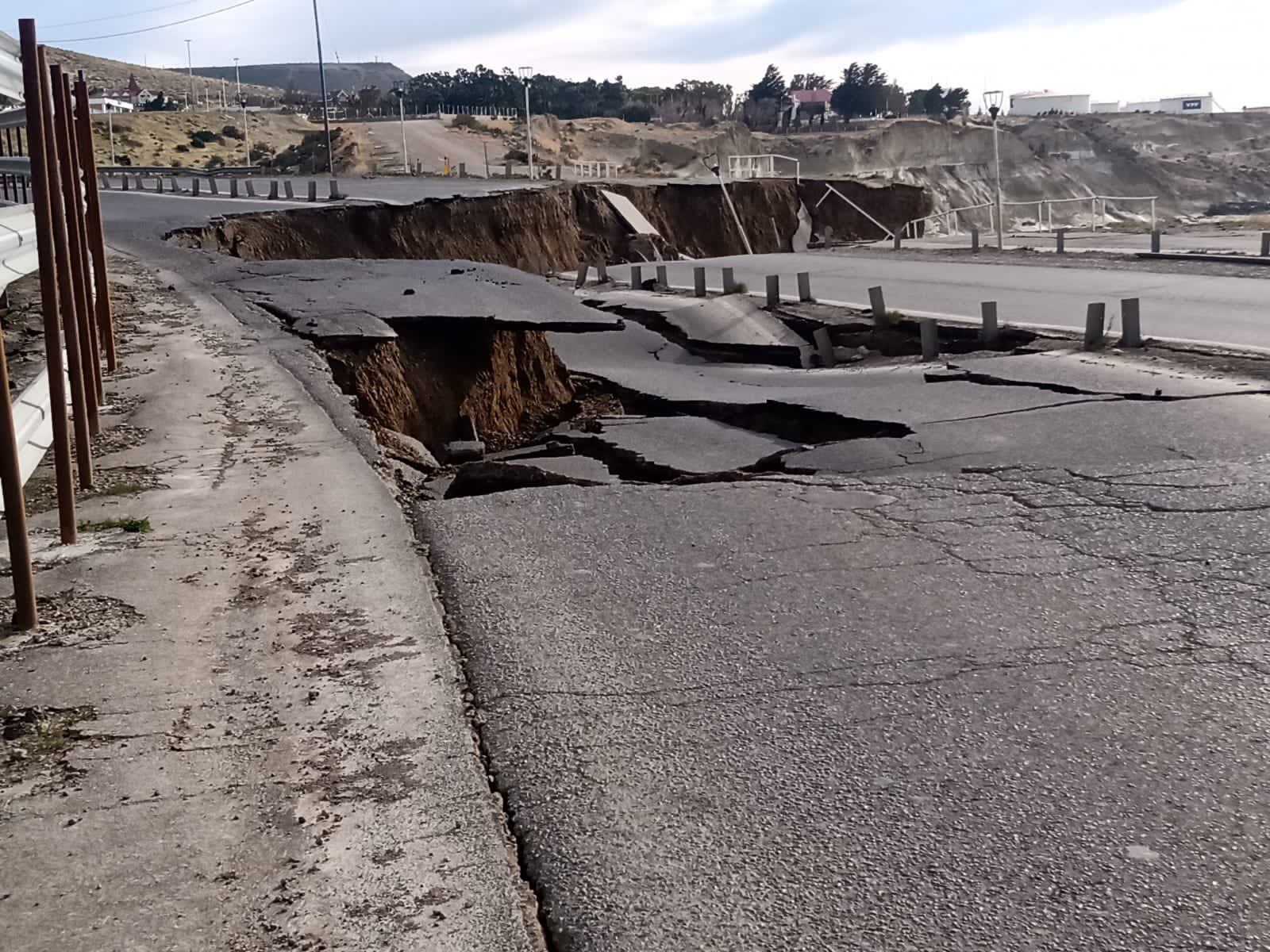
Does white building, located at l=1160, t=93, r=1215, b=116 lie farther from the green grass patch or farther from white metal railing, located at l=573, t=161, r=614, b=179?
the green grass patch

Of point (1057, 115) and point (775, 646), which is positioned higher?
point (1057, 115)

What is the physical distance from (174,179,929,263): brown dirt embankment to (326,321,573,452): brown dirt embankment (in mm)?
12188

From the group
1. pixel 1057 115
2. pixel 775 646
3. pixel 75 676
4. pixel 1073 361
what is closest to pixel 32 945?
pixel 75 676

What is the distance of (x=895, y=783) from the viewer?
3.74 m

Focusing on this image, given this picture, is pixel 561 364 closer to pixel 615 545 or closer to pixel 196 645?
pixel 615 545

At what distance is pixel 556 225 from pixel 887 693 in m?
33.2

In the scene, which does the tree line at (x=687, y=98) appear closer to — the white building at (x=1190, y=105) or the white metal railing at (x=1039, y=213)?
the white building at (x=1190, y=105)

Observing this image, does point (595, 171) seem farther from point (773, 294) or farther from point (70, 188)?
point (70, 188)

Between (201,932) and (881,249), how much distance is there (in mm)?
31627

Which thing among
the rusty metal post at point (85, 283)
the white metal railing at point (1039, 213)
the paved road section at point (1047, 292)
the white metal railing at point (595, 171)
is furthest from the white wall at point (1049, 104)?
the rusty metal post at point (85, 283)

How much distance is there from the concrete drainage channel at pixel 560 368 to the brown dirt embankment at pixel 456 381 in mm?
18

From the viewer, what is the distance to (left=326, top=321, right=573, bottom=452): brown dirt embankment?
40.9 feet

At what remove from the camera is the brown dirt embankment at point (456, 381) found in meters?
12.5

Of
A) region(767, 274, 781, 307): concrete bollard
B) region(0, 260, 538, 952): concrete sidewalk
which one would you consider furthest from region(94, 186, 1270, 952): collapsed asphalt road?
region(767, 274, 781, 307): concrete bollard
